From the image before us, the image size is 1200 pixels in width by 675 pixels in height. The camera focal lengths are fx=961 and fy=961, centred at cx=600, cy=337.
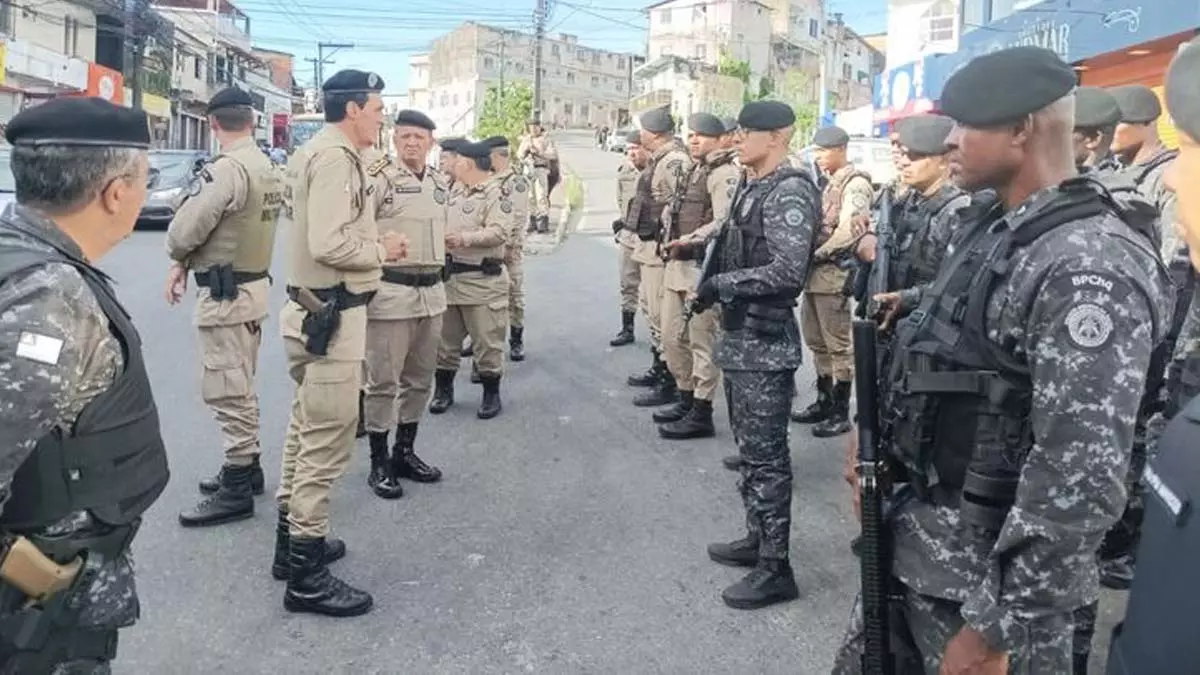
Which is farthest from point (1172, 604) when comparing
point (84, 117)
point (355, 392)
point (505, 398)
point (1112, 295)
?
point (505, 398)

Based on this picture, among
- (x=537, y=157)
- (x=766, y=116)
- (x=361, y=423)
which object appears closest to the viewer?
(x=766, y=116)

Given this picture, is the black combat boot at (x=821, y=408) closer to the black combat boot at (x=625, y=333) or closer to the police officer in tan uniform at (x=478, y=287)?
the police officer in tan uniform at (x=478, y=287)

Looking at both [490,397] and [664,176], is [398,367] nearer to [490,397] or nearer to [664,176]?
[490,397]

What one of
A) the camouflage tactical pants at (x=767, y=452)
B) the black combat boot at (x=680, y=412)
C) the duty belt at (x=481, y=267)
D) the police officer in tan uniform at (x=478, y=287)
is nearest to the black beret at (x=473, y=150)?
the police officer in tan uniform at (x=478, y=287)

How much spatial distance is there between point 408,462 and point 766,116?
2513 millimetres

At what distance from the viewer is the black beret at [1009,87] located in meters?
1.81

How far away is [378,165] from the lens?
15.4ft

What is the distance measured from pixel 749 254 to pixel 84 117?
8.48 ft

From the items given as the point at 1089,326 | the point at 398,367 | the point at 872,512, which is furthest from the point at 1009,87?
the point at 398,367

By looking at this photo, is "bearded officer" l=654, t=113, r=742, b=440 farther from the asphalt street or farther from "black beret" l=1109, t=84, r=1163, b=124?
"black beret" l=1109, t=84, r=1163, b=124

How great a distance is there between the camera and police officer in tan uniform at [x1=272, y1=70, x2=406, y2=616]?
3453mm

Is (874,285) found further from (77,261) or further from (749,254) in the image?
(77,261)

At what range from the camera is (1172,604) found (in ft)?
3.60

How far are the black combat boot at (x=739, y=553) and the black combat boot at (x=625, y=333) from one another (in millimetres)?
4564
